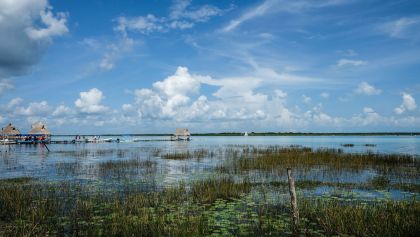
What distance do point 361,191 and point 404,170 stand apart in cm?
1003

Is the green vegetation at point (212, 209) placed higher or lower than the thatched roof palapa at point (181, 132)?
lower

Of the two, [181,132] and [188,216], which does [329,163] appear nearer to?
Answer: [188,216]

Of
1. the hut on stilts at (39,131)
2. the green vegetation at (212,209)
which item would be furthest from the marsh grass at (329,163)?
the hut on stilts at (39,131)

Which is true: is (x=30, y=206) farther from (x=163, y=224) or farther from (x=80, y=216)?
(x=163, y=224)

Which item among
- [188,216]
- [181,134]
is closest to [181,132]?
[181,134]

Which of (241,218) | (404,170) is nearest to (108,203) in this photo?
(241,218)

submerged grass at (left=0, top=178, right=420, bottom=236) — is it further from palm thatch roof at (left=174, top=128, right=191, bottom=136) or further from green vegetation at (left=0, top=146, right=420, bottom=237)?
palm thatch roof at (left=174, top=128, right=191, bottom=136)

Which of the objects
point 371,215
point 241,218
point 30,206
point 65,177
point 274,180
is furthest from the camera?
point 65,177

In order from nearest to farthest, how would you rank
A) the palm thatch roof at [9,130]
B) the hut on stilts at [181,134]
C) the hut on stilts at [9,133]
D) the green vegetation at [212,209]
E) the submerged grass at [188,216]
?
the submerged grass at [188,216] < the green vegetation at [212,209] < the hut on stilts at [9,133] < the palm thatch roof at [9,130] < the hut on stilts at [181,134]

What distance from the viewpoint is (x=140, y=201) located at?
13.2m

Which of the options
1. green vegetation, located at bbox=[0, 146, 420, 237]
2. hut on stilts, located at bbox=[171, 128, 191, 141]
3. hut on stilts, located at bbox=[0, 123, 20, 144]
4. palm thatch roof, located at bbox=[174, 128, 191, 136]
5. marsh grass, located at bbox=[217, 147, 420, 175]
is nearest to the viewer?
green vegetation, located at bbox=[0, 146, 420, 237]

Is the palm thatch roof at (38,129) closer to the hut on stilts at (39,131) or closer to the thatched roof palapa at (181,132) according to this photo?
the hut on stilts at (39,131)

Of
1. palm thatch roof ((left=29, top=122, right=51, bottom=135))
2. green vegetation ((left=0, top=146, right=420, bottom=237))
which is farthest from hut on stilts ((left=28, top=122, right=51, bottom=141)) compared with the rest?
green vegetation ((left=0, top=146, right=420, bottom=237))

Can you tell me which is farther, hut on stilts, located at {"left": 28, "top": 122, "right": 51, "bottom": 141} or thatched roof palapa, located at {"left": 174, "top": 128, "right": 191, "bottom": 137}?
thatched roof palapa, located at {"left": 174, "top": 128, "right": 191, "bottom": 137}
